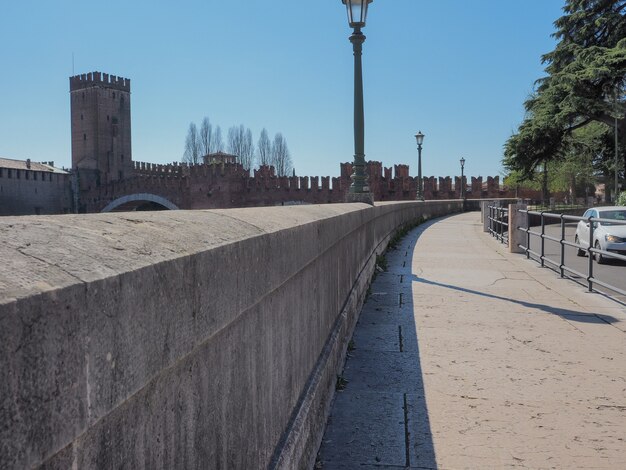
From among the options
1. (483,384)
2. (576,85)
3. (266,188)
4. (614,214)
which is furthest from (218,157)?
(483,384)

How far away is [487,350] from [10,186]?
248 feet

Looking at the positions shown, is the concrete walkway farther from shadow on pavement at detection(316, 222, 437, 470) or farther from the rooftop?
the rooftop

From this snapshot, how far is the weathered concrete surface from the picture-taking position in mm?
914

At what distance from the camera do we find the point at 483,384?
4.69 meters

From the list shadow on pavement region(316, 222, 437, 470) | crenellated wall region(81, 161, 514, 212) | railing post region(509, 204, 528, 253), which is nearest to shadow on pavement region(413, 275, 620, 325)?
shadow on pavement region(316, 222, 437, 470)

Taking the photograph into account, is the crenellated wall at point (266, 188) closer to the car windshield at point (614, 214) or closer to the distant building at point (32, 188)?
the distant building at point (32, 188)

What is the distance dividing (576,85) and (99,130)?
68.5 metres

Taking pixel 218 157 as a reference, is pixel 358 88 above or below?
below

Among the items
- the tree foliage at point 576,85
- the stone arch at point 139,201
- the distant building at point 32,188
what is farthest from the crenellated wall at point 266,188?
the tree foliage at point 576,85

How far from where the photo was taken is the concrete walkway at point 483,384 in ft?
11.7

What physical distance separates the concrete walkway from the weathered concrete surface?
1.19 m

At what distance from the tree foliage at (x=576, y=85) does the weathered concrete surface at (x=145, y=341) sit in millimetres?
30710

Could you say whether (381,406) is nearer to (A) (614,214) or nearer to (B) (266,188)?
(A) (614,214)

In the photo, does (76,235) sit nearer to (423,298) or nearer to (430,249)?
(423,298)
